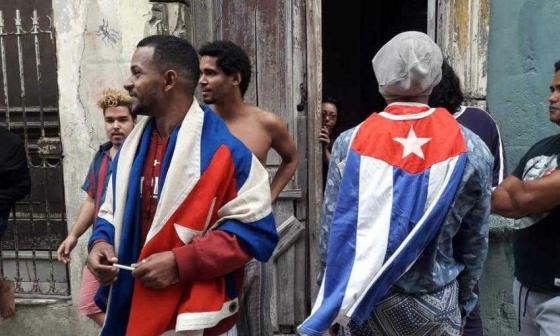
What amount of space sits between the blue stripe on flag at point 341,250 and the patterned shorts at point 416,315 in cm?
17

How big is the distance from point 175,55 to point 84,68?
2.06 meters

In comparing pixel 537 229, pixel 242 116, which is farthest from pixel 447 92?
pixel 242 116

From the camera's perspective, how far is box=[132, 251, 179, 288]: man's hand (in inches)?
75.0

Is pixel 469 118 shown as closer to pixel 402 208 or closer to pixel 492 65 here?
pixel 492 65

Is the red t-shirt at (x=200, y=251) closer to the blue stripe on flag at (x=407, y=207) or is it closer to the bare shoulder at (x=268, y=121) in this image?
the blue stripe on flag at (x=407, y=207)

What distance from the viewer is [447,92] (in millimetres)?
2816

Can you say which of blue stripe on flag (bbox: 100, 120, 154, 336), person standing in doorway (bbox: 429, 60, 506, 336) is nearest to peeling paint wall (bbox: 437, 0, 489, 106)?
person standing in doorway (bbox: 429, 60, 506, 336)

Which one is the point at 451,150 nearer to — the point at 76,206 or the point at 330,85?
the point at 76,206

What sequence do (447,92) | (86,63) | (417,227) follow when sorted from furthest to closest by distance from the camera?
(86,63)
(447,92)
(417,227)

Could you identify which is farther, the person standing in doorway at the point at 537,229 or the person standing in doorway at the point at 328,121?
the person standing in doorway at the point at 328,121

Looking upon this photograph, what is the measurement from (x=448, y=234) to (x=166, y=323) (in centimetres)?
99

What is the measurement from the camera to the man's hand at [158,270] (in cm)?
190

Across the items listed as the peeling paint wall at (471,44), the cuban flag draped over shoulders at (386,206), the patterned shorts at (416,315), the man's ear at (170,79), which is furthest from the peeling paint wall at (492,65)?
the man's ear at (170,79)

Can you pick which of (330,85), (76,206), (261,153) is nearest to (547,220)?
(261,153)
